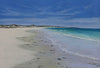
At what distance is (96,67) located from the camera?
4.23 meters

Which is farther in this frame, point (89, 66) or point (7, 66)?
point (89, 66)

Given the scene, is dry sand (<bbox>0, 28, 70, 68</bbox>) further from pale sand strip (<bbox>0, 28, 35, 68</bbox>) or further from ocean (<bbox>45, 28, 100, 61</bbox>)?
ocean (<bbox>45, 28, 100, 61</bbox>)

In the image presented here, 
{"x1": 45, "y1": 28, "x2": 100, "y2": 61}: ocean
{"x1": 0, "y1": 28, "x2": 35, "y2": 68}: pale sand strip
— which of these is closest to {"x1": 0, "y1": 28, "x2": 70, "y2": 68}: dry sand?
{"x1": 0, "y1": 28, "x2": 35, "y2": 68}: pale sand strip

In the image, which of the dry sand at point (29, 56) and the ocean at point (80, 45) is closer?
the dry sand at point (29, 56)

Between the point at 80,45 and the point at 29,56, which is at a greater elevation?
the point at 29,56

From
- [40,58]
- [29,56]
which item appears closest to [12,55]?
[29,56]

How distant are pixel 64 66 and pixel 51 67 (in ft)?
1.35

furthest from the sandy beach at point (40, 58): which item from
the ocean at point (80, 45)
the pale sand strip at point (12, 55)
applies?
the ocean at point (80, 45)

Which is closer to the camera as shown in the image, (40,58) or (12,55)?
(40,58)

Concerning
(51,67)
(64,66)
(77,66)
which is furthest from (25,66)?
(77,66)

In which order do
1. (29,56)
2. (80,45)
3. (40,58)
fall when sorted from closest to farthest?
(40,58) → (29,56) → (80,45)

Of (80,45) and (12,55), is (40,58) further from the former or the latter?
(80,45)

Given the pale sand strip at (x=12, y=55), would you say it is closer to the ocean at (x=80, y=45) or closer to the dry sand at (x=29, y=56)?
the dry sand at (x=29, y=56)

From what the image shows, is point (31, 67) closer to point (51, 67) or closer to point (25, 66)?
point (25, 66)
